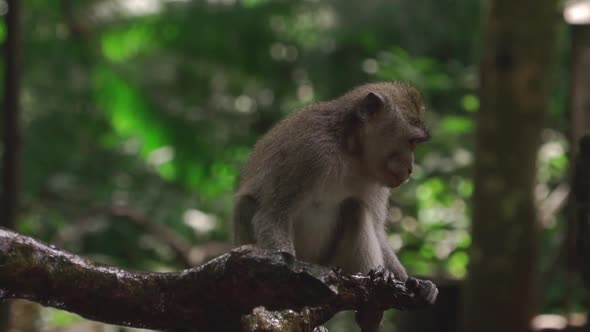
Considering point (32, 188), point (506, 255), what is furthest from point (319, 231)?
point (32, 188)

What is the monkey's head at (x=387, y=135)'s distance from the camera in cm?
426

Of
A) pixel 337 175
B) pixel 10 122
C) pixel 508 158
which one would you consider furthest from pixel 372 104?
pixel 508 158

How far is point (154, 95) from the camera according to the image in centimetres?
931

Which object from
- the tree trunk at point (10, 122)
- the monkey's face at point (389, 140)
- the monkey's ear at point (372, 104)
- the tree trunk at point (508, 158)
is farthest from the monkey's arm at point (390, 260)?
the tree trunk at point (508, 158)

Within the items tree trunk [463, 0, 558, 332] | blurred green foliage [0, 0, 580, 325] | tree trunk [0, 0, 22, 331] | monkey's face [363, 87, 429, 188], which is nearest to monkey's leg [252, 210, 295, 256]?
monkey's face [363, 87, 429, 188]

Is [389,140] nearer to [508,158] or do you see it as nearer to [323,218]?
[323,218]

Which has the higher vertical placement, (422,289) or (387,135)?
(387,135)

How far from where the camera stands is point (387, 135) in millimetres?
4324

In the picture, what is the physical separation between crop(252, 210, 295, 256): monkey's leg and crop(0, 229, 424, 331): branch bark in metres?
0.90

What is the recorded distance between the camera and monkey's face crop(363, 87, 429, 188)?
4.27m

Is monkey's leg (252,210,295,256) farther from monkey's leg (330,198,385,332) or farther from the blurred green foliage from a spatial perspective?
the blurred green foliage

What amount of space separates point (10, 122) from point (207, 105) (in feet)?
16.4

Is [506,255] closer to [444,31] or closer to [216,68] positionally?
[444,31]

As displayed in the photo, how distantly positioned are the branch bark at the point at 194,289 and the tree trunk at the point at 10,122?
261 centimetres
